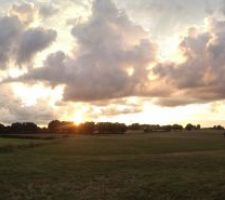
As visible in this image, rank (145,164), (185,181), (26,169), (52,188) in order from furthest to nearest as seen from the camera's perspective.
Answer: (145,164) < (26,169) < (185,181) < (52,188)

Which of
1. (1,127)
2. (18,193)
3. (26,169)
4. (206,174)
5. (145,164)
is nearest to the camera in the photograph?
(18,193)

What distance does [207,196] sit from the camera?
2703 cm

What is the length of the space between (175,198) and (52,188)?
941cm

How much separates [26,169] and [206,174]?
17.9m

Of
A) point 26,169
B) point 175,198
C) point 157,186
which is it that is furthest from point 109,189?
point 26,169

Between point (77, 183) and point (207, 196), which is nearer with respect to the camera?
point (207, 196)

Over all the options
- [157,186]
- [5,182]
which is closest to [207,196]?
[157,186]

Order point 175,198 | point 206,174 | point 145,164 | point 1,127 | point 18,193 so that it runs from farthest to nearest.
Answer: point 1,127
point 145,164
point 206,174
point 18,193
point 175,198

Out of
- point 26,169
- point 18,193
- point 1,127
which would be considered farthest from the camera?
point 1,127

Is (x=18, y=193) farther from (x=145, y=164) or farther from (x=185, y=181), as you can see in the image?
(x=145, y=164)

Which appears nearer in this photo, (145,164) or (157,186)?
(157,186)

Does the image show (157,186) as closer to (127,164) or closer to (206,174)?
(206,174)

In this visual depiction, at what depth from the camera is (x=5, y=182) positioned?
33438 mm

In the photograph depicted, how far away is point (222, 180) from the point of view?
3306cm
